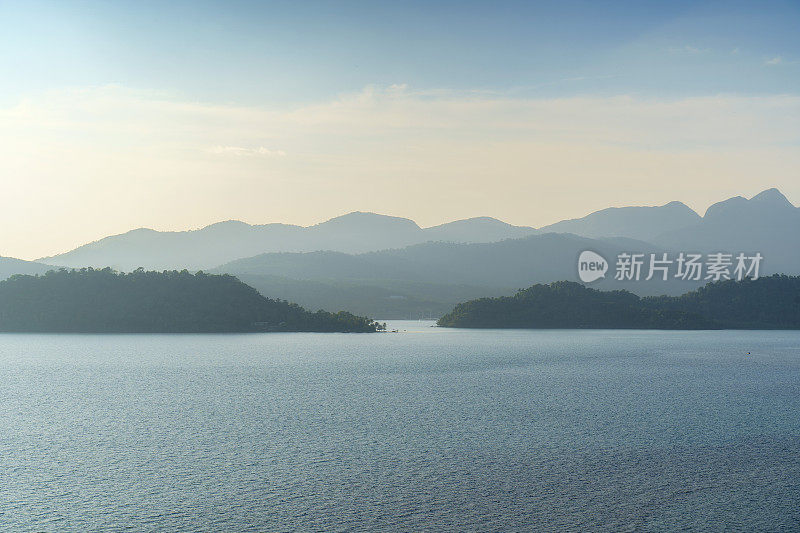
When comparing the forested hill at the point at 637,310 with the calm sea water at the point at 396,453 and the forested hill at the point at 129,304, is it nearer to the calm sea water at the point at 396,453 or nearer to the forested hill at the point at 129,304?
the forested hill at the point at 129,304

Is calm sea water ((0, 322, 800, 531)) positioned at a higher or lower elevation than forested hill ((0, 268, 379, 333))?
lower

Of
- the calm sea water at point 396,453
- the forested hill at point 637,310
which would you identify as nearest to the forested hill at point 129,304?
the forested hill at point 637,310

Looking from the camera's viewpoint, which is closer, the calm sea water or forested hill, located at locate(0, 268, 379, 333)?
the calm sea water

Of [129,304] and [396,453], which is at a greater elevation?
[129,304]

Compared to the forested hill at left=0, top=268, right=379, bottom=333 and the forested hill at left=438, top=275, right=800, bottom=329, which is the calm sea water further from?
→ the forested hill at left=438, top=275, right=800, bottom=329

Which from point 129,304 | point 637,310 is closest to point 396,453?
point 129,304

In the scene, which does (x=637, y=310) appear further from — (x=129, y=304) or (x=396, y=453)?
(x=396, y=453)

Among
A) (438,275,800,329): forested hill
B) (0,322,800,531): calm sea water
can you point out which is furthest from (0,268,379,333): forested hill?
(0,322,800,531): calm sea water
